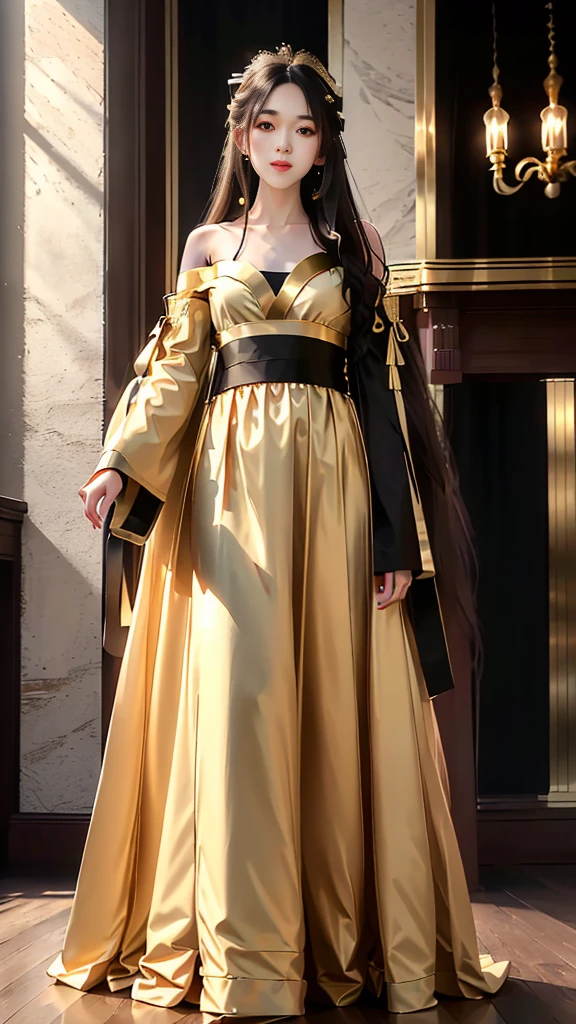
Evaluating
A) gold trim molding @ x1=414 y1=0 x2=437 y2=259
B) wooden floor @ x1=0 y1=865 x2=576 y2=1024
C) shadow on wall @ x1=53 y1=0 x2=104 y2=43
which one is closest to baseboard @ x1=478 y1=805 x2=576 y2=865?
wooden floor @ x1=0 y1=865 x2=576 y2=1024

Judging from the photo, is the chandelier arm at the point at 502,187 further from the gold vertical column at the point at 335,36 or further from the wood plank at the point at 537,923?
the wood plank at the point at 537,923

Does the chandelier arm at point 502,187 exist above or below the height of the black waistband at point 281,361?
above

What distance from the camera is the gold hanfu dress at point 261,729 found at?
1717mm

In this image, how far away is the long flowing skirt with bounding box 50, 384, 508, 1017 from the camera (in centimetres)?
171

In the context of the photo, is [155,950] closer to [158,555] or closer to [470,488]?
[158,555]

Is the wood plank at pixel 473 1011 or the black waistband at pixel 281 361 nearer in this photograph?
the wood plank at pixel 473 1011

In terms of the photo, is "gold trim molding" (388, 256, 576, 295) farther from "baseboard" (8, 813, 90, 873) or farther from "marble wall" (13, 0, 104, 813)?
"baseboard" (8, 813, 90, 873)

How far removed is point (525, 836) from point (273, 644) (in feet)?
5.74

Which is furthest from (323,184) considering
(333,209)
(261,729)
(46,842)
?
(46,842)

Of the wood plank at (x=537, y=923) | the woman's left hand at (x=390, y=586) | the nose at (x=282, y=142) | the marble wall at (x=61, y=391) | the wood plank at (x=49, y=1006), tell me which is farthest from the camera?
the marble wall at (x=61, y=391)

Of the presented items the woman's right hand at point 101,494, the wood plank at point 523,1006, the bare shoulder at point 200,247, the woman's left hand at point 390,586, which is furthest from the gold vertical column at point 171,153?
the wood plank at point 523,1006

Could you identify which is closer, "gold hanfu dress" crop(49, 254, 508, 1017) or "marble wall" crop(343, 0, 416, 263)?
"gold hanfu dress" crop(49, 254, 508, 1017)

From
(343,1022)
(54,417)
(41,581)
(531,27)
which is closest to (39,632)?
(41,581)

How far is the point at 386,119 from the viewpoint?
10.1 feet
